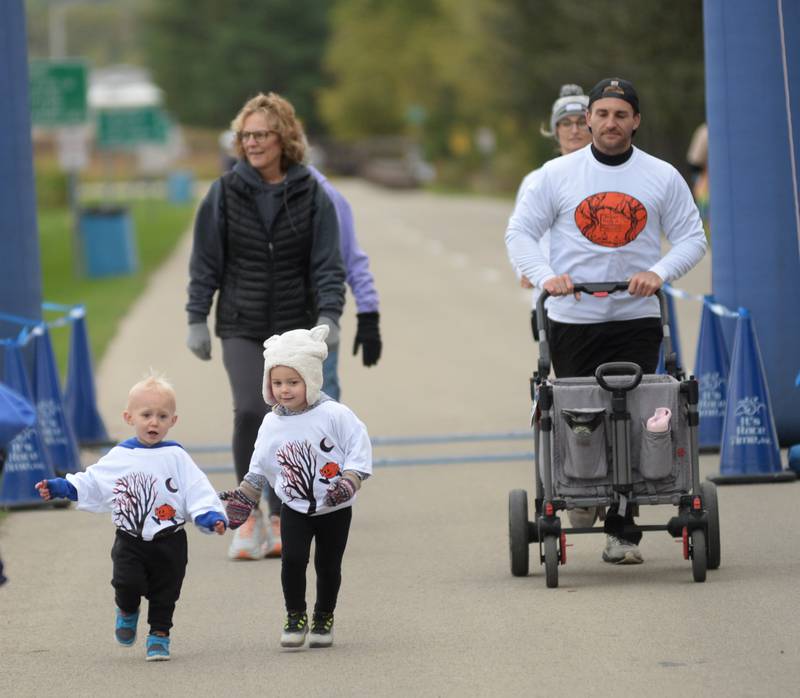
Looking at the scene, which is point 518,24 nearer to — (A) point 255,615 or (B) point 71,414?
(B) point 71,414

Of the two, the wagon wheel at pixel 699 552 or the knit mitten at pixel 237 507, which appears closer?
the knit mitten at pixel 237 507

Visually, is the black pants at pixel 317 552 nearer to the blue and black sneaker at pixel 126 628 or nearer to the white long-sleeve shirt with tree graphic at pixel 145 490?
the white long-sleeve shirt with tree graphic at pixel 145 490

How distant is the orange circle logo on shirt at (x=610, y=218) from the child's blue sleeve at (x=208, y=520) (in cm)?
204

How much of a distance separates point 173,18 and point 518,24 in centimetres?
8410

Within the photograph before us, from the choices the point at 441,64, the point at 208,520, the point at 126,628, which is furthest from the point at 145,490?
the point at 441,64

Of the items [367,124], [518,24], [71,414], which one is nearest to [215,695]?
[71,414]

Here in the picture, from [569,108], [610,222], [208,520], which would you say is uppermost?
[569,108]

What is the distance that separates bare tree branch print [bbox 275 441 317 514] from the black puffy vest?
6.34 feet

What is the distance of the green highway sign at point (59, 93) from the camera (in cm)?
3228

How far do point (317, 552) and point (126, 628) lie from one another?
70 cm

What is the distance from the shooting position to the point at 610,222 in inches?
299

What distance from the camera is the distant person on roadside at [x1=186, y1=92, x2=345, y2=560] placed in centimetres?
853

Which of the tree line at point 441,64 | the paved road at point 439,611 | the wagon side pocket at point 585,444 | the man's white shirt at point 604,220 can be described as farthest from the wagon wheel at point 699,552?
the tree line at point 441,64

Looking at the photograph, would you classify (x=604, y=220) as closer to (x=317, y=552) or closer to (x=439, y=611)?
(x=439, y=611)
